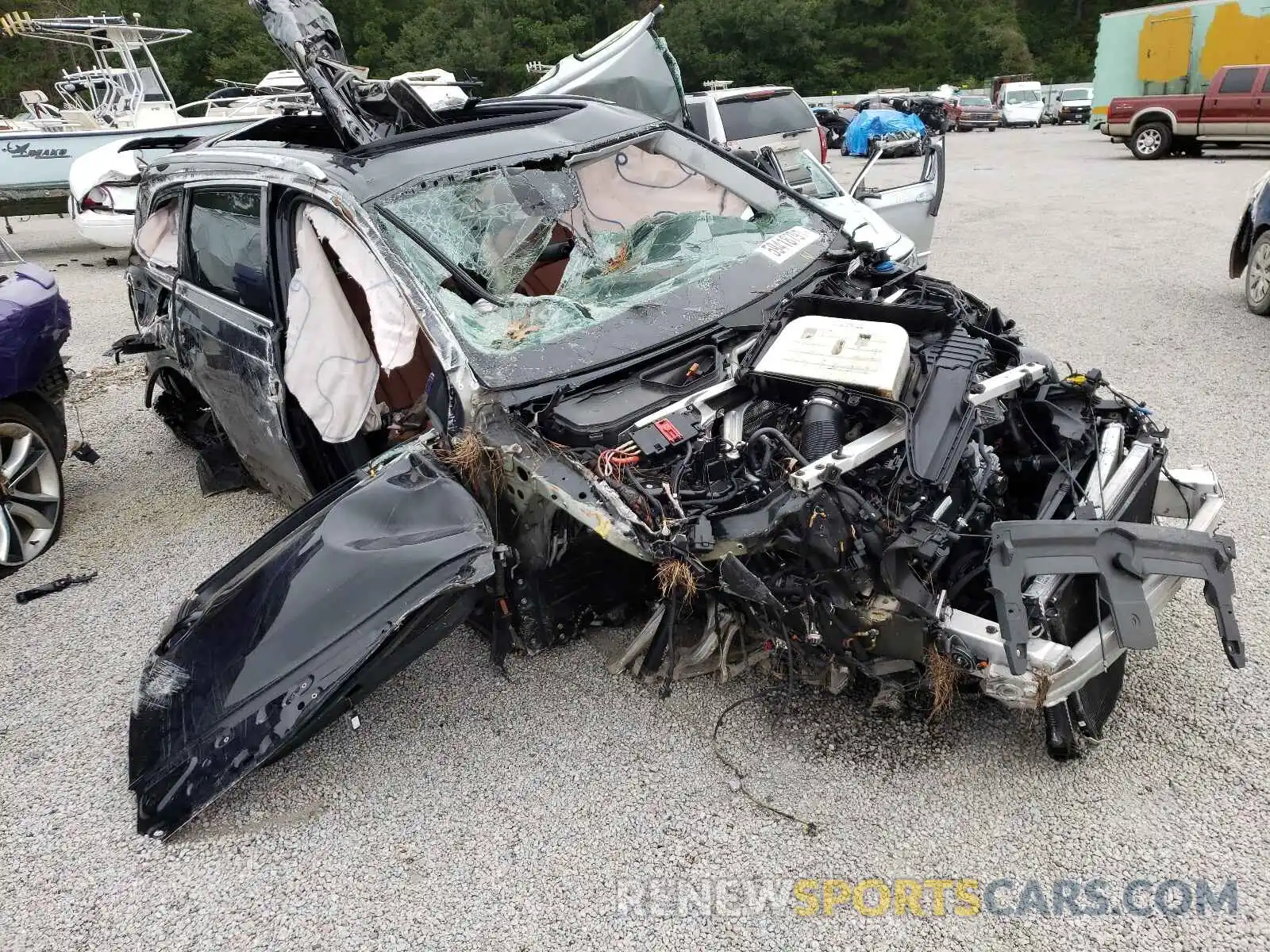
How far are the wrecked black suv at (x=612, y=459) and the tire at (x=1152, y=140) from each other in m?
Result: 15.7

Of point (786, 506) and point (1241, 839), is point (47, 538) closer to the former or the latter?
point (786, 506)

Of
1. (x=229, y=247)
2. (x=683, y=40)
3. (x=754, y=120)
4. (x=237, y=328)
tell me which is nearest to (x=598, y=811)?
(x=237, y=328)

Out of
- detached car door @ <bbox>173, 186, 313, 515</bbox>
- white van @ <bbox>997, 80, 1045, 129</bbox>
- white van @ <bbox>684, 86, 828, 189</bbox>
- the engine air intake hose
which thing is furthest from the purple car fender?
white van @ <bbox>997, 80, 1045, 129</bbox>

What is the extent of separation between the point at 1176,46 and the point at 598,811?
964 inches

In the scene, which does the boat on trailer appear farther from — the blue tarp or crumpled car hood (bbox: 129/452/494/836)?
the blue tarp

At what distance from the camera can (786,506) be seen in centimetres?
227

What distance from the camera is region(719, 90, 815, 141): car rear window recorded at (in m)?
9.20

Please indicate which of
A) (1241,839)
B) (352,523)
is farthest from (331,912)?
(1241,839)

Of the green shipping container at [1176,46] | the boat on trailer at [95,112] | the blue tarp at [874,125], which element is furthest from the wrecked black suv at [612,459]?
the green shipping container at [1176,46]

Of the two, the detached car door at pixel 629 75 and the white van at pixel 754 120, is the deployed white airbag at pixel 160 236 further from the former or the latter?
the white van at pixel 754 120

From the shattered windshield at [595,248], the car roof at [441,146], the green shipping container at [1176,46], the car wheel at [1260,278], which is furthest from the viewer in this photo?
the green shipping container at [1176,46]

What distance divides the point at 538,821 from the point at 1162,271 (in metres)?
7.83

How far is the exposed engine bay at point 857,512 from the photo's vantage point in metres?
2.23

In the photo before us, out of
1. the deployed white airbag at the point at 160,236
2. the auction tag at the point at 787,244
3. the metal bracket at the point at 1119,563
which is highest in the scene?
the deployed white airbag at the point at 160,236
